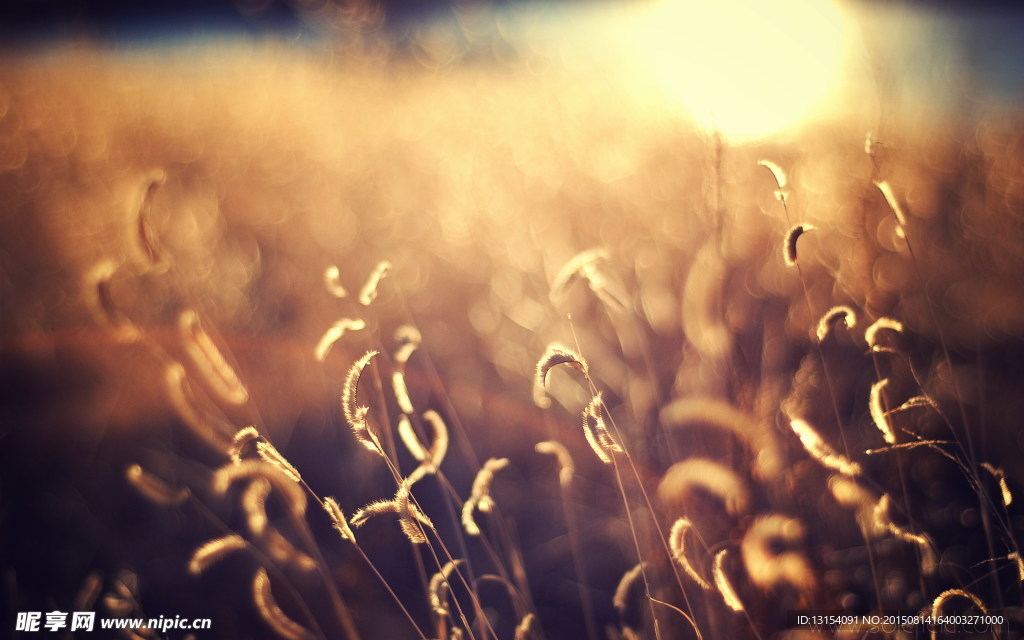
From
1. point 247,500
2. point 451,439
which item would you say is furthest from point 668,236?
point 247,500

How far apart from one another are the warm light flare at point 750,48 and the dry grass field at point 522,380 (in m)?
0.15

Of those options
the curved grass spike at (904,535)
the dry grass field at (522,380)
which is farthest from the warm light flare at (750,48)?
the curved grass spike at (904,535)

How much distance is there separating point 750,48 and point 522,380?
231 centimetres

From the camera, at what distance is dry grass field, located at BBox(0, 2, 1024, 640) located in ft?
4.25

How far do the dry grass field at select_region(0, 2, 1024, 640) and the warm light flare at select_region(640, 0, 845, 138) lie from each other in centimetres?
15

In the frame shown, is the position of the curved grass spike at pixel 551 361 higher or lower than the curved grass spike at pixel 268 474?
higher

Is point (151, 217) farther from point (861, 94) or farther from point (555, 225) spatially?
point (861, 94)

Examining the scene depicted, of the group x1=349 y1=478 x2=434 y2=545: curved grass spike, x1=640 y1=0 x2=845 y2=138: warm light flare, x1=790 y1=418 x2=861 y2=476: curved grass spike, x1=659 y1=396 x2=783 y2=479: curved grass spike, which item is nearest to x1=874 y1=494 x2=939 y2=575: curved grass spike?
x1=790 y1=418 x2=861 y2=476: curved grass spike

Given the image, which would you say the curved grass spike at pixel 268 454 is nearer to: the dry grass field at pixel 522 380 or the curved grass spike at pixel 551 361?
the dry grass field at pixel 522 380

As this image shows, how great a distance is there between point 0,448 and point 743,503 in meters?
2.37

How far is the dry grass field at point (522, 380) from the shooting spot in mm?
1296

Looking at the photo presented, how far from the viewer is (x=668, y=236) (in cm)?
289

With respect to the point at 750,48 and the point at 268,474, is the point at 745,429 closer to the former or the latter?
the point at 268,474

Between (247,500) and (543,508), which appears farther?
(543,508)
